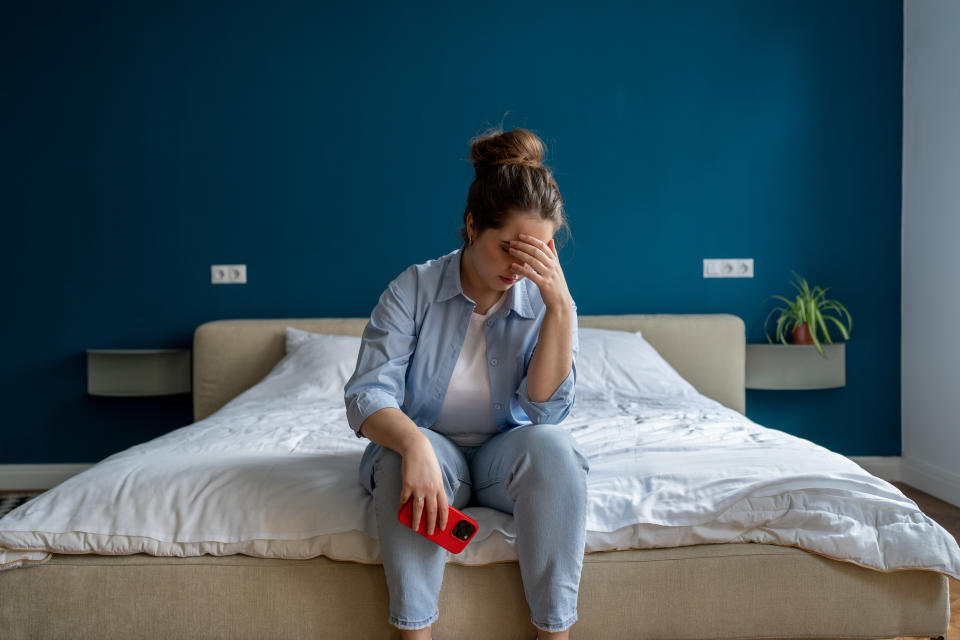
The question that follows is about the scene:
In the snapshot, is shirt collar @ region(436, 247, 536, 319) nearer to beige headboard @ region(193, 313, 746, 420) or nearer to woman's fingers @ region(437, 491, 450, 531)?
woman's fingers @ region(437, 491, 450, 531)

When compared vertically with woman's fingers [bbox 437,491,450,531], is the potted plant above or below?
above

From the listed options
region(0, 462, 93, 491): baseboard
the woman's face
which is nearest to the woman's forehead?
the woman's face

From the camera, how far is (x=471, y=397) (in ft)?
4.99

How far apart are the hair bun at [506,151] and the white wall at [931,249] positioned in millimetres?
2350

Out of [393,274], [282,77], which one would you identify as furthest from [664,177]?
[282,77]

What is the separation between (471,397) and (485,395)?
0.03 m

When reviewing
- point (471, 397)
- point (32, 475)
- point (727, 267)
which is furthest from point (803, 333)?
point (32, 475)

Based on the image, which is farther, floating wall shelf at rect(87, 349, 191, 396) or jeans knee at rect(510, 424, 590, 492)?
floating wall shelf at rect(87, 349, 191, 396)

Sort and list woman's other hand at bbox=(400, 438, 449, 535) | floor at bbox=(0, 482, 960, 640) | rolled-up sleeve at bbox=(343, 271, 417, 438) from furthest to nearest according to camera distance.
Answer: floor at bbox=(0, 482, 960, 640)
rolled-up sleeve at bbox=(343, 271, 417, 438)
woman's other hand at bbox=(400, 438, 449, 535)

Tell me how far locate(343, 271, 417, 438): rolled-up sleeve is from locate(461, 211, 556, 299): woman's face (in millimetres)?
173

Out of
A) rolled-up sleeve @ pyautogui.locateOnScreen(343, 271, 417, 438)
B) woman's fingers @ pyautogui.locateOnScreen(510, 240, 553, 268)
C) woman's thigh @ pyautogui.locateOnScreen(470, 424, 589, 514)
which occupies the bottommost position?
woman's thigh @ pyautogui.locateOnScreen(470, 424, 589, 514)

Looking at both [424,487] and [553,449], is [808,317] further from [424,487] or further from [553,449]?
[424,487]

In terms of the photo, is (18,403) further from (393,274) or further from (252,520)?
(252,520)

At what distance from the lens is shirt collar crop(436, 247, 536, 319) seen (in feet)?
5.02
